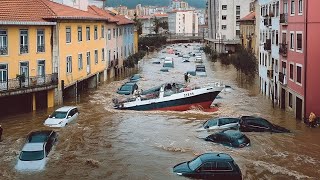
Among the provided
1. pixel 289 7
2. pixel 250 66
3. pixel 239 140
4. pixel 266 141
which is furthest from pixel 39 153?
pixel 250 66

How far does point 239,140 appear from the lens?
26250 millimetres

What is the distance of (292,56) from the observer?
1391 inches

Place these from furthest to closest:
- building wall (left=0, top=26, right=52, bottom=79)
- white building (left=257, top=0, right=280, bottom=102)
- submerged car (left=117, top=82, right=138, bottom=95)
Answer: submerged car (left=117, top=82, right=138, bottom=95) < white building (left=257, top=0, right=280, bottom=102) < building wall (left=0, top=26, right=52, bottom=79)

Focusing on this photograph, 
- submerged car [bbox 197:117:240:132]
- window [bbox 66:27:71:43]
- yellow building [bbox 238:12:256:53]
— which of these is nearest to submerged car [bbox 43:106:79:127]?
submerged car [bbox 197:117:240:132]

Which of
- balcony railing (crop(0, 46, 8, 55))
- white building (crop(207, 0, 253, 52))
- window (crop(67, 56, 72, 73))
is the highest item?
white building (crop(207, 0, 253, 52))

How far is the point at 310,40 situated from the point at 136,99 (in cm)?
1394

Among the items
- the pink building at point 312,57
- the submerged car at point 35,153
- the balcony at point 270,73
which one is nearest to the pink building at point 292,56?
the pink building at point 312,57

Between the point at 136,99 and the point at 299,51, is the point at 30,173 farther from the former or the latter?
the point at 299,51

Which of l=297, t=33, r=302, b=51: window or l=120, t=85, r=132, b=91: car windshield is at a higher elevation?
l=297, t=33, r=302, b=51: window

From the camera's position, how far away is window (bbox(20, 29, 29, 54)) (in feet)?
116

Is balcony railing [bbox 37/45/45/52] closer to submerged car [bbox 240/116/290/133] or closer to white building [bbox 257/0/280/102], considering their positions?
submerged car [bbox 240/116/290/133]

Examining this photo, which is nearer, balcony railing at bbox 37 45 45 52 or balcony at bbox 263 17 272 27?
balcony railing at bbox 37 45 45 52

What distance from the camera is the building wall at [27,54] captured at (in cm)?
3437

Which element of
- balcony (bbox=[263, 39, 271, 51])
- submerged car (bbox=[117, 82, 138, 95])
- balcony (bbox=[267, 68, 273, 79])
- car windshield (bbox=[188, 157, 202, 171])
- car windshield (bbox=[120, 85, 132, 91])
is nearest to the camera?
car windshield (bbox=[188, 157, 202, 171])
